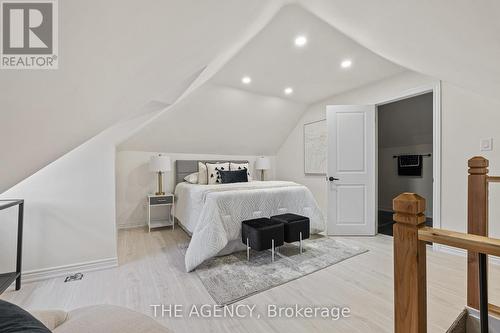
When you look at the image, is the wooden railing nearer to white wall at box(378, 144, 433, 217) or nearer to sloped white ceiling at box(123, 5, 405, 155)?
sloped white ceiling at box(123, 5, 405, 155)

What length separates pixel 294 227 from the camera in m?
2.54

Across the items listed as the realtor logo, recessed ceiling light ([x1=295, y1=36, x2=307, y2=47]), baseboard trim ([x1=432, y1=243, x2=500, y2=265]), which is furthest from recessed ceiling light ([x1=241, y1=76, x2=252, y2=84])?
baseboard trim ([x1=432, y1=243, x2=500, y2=265])

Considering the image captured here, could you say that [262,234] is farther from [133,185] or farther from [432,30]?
[133,185]

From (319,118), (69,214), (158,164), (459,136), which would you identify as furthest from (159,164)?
(459,136)

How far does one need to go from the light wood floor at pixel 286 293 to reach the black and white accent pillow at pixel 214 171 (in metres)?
1.77

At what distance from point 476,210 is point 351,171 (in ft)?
6.71

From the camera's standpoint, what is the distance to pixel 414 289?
0.69m

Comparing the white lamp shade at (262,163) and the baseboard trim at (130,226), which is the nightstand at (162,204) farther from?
the white lamp shade at (262,163)

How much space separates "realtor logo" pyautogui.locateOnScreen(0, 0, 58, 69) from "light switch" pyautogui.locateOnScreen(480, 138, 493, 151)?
11.8 ft

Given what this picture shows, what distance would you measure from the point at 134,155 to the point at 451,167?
4742 mm

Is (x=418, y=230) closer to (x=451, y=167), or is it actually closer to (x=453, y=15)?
(x=453, y=15)

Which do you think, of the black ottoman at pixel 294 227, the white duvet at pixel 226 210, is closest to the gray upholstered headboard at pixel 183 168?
the white duvet at pixel 226 210

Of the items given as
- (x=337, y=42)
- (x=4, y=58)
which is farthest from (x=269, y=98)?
(x=4, y=58)

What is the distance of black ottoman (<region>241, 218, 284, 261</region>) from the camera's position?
2.27 metres
